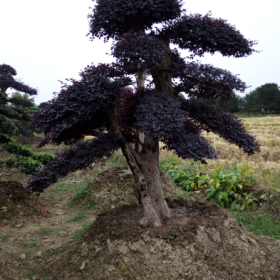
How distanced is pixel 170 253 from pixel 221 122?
169 cm

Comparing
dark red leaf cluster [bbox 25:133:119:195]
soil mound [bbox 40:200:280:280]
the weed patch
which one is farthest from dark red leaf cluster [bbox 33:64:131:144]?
the weed patch

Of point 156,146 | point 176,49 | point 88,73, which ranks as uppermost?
point 176,49

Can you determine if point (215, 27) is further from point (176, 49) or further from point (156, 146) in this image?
point (156, 146)

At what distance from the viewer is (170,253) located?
3.11m

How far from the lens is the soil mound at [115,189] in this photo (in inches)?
251

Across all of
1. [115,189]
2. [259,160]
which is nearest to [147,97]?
[115,189]

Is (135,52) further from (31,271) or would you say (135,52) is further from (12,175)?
(12,175)

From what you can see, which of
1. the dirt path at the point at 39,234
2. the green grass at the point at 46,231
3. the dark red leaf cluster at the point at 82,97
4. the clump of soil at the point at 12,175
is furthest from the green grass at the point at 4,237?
the clump of soil at the point at 12,175

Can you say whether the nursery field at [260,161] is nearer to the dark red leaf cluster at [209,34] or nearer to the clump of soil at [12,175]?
the dark red leaf cluster at [209,34]

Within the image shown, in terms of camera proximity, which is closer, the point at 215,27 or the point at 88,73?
the point at 88,73

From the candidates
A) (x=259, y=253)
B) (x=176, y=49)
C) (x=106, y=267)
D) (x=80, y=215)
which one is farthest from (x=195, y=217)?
(x=80, y=215)

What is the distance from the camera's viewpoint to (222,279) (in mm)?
2982

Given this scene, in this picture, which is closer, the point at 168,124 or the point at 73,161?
the point at 168,124

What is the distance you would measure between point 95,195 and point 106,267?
3.61 meters
